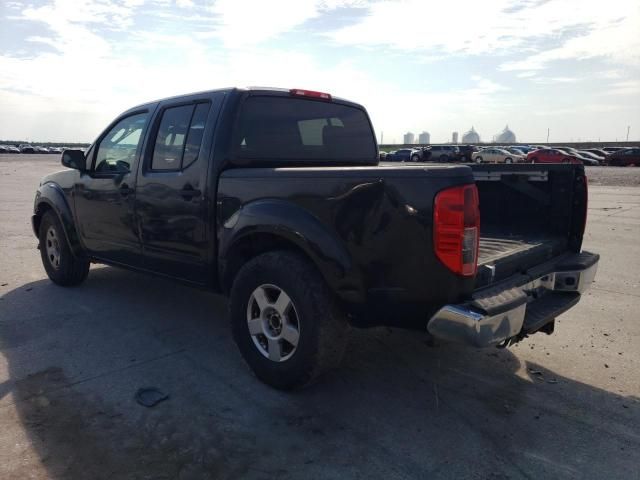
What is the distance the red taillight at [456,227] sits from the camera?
8.37 feet

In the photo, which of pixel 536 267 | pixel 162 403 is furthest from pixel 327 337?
pixel 536 267

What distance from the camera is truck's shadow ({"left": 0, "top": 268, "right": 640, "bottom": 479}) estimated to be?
252 centimetres

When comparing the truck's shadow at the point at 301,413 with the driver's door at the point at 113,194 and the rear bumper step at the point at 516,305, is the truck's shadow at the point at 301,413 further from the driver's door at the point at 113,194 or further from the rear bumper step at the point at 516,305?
the driver's door at the point at 113,194

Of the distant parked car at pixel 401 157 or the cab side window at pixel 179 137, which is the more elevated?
the cab side window at pixel 179 137

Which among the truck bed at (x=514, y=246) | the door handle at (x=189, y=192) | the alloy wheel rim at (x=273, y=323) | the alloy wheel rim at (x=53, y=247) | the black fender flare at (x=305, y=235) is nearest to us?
the black fender flare at (x=305, y=235)

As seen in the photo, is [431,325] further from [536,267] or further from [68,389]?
[68,389]

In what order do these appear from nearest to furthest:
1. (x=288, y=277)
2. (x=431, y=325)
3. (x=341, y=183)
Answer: (x=431, y=325) < (x=341, y=183) < (x=288, y=277)

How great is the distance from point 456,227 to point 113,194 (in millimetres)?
3233

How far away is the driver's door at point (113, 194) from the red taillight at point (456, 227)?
2.79 metres

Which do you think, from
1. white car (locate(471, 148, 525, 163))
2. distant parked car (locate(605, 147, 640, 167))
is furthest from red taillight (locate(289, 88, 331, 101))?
distant parked car (locate(605, 147, 640, 167))

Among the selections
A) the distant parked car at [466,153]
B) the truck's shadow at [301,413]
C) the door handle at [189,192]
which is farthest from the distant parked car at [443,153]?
the door handle at [189,192]

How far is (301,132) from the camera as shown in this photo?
161 inches

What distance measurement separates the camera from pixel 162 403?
310cm

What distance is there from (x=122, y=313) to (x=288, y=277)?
2.36 meters
